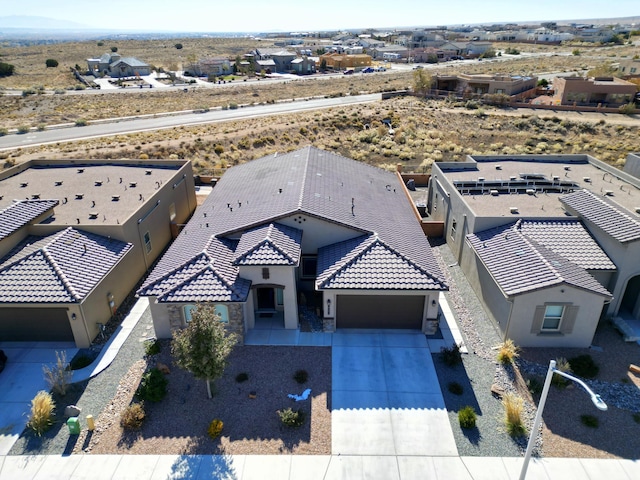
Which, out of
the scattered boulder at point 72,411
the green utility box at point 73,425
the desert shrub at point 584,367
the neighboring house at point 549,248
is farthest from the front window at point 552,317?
the scattered boulder at point 72,411

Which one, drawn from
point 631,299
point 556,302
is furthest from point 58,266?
point 631,299

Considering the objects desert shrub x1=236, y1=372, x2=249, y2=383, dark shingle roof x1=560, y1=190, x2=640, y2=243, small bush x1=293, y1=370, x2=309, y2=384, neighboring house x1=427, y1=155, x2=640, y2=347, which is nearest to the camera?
small bush x1=293, y1=370, x2=309, y2=384

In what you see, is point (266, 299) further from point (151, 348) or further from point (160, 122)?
point (160, 122)

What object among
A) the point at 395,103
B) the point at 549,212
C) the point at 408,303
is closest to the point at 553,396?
the point at 408,303

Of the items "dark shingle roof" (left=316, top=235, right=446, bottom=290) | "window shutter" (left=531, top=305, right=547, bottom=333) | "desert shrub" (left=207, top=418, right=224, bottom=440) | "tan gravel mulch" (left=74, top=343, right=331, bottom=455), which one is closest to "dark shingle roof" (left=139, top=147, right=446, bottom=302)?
"dark shingle roof" (left=316, top=235, right=446, bottom=290)

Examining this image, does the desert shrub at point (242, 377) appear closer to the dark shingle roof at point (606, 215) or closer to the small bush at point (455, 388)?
the small bush at point (455, 388)

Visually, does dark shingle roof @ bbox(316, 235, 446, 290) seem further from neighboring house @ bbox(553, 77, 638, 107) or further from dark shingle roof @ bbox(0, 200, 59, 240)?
neighboring house @ bbox(553, 77, 638, 107)

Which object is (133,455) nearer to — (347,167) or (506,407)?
(506,407)
